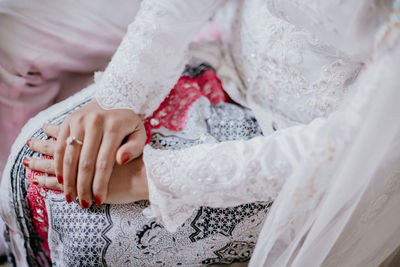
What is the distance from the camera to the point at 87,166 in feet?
1.79

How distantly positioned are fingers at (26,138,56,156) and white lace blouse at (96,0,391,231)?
12 centimetres

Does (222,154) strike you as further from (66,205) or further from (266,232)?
(66,205)

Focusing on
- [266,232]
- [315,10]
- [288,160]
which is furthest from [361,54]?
[266,232]

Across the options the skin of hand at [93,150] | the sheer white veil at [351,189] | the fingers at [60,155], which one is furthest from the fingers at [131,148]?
the sheer white veil at [351,189]

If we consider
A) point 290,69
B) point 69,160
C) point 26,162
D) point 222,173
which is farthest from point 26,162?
point 290,69

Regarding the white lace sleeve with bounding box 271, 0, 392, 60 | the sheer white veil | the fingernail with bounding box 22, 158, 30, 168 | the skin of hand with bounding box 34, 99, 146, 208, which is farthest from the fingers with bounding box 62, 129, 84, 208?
the white lace sleeve with bounding box 271, 0, 392, 60

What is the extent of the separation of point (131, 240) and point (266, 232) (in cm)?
23

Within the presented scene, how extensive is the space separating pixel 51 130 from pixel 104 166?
0.16 meters

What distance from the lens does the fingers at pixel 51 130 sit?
0.62 m

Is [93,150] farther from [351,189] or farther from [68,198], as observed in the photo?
[351,189]

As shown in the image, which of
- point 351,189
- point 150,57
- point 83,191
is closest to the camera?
point 351,189

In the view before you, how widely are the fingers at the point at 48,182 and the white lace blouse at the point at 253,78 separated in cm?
16

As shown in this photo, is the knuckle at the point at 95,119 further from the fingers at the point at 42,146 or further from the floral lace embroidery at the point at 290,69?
the floral lace embroidery at the point at 290,69

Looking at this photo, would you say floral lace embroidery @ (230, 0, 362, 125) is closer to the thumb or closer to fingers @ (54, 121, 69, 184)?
the thumb
